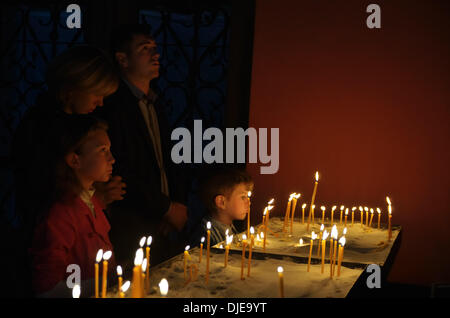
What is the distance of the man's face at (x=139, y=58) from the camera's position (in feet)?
12.7

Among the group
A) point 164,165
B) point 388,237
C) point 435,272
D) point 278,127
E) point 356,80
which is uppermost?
point 356,80

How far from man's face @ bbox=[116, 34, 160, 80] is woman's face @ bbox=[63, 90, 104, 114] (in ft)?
2.77

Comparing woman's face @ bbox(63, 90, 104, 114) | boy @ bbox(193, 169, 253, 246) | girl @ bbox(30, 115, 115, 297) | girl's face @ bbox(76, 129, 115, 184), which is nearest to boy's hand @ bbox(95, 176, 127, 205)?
girl @ bbox(30, 115, 115, 297)

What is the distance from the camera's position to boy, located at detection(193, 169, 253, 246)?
3.78 meters

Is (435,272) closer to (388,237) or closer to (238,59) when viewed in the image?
(388,237)

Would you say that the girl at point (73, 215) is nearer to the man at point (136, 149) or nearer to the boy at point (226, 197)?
the man at point (136, 149)

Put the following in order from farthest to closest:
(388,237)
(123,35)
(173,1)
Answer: (173,1) < (123,35) < (388,237)

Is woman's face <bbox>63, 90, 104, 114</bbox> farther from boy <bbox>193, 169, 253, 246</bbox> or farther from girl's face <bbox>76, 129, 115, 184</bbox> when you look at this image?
boy <bbox>193, 169, 253, 246</bbox>

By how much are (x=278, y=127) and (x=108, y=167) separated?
2091mm

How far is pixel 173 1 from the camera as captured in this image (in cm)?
527

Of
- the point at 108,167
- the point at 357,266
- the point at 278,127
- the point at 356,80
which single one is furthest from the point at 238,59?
the point at 357,266

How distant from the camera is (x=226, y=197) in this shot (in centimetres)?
379

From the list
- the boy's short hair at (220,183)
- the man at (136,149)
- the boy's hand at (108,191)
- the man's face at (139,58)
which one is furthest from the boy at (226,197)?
the man's face at (139,58)
